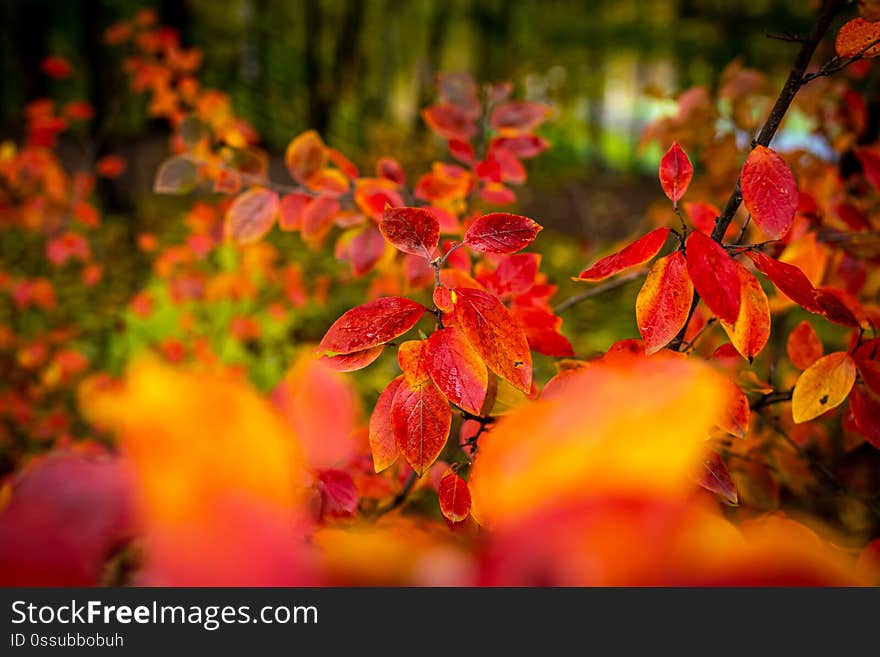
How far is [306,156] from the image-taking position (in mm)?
881

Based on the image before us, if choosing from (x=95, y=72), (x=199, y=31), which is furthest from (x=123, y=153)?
(x=199, y=31)

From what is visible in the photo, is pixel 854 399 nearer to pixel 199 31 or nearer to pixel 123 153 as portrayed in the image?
pixel 123 153

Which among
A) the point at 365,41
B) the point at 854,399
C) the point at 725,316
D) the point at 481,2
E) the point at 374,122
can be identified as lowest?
the point at 374,122

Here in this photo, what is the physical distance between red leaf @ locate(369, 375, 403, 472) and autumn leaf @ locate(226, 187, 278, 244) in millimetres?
410

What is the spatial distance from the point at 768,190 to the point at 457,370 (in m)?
0.30

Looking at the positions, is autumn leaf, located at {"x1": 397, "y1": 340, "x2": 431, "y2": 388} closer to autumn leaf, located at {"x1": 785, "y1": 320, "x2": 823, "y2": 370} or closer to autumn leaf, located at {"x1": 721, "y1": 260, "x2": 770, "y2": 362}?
autumn leaf, located at {"x1": 721, "y1": 260, "x2": 770, "y2": 362}

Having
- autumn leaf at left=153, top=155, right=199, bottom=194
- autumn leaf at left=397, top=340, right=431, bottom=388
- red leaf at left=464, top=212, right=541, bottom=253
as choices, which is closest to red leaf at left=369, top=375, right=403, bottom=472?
autumn leaf at left=397, top=340, right=431, bottom=388

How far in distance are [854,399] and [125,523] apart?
1.93 ft

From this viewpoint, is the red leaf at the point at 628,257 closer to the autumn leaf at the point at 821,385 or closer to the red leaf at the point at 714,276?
the red leaf at the point at 714,276

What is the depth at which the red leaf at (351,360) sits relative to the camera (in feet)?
1.68

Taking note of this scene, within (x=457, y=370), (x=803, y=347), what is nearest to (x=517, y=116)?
(x=803, y=347)

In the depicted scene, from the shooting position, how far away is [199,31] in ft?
32.2

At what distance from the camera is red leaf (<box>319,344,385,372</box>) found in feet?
1.68

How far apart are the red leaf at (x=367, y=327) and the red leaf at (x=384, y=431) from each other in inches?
1.9
